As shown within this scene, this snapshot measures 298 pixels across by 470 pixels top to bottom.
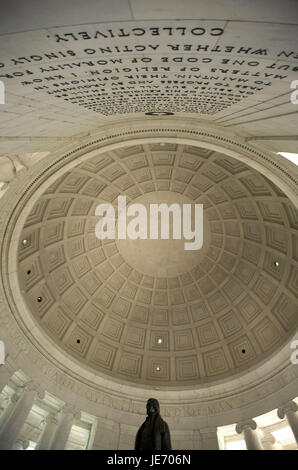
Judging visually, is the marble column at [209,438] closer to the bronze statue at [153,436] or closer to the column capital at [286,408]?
the column capital at [286,408]

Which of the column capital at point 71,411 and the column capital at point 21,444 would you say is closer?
the column capital at point 21,444

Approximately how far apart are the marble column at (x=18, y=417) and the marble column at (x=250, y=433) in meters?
9.41

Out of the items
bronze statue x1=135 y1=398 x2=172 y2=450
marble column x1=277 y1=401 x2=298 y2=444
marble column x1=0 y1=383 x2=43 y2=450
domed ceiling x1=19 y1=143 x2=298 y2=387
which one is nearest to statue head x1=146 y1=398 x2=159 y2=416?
bronze statue x1=135 y1=398 x2=172 y2=450

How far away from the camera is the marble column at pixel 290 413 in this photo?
1351 cm

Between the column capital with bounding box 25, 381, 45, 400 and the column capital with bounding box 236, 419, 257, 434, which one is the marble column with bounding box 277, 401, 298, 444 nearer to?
the column capital with bounding box 236, 419, 257, 434

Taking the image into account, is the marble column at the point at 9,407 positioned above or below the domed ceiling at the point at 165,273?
below

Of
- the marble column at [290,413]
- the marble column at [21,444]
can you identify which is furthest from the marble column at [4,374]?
the marble column at [290,413]

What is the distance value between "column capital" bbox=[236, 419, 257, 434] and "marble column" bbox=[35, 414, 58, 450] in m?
8.49

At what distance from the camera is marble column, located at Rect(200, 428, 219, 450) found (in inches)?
601

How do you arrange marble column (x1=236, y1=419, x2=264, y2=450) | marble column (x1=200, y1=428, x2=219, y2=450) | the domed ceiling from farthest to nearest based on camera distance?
the domed ceiling
marble column (x1=200, y1=428, x2=219, y2=450)
marble column (x1=236, y1=419, x2=264, y2=450)

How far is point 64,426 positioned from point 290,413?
10.0 metres

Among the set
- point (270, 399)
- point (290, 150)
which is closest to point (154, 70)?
point (290, 150)

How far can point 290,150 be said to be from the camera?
9.19 metres
